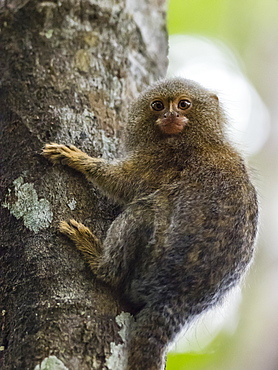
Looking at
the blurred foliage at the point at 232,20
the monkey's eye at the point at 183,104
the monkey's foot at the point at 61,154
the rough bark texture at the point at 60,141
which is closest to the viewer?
the rough bark texture at the point at 60,141

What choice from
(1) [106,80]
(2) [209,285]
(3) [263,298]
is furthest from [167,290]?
(3) [263,298]

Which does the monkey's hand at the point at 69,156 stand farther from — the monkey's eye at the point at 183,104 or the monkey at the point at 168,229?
the monkey's eye at the point at 183,104

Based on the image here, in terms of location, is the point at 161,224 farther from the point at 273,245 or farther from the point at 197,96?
the point at 273,245

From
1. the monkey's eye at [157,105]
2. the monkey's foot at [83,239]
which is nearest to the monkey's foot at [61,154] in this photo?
the monkey's foot at [83,239]

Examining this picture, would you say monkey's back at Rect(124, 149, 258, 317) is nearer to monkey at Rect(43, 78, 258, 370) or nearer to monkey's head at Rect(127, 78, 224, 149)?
monkey at Rect(43, 78, 258, 370)

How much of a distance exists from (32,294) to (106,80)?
1.95 meters

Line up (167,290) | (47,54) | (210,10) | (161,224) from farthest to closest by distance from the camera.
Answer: (210,10) → (47,54) → (161,224) → (167,290)

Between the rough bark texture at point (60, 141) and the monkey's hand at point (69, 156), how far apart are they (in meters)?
0.06

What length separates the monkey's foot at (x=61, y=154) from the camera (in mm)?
3490

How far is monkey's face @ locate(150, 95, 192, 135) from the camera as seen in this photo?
13.6ft

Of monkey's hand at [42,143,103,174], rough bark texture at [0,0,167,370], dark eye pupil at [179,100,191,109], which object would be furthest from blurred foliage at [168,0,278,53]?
monkey's hand at [42,143,103,174]

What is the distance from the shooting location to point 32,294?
9.70 ft

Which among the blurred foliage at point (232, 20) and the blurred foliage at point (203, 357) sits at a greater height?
the blurred foliage at point (232, 20)

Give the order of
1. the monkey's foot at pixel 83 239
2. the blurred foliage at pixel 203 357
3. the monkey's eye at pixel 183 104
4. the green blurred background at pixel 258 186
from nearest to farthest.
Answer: the monkey's foot at pixel 83 239 < the monkey's eye at pixel 183 104 < the green blurred background at pixel 258 186 < the blurred foliage at pixel 203 357
